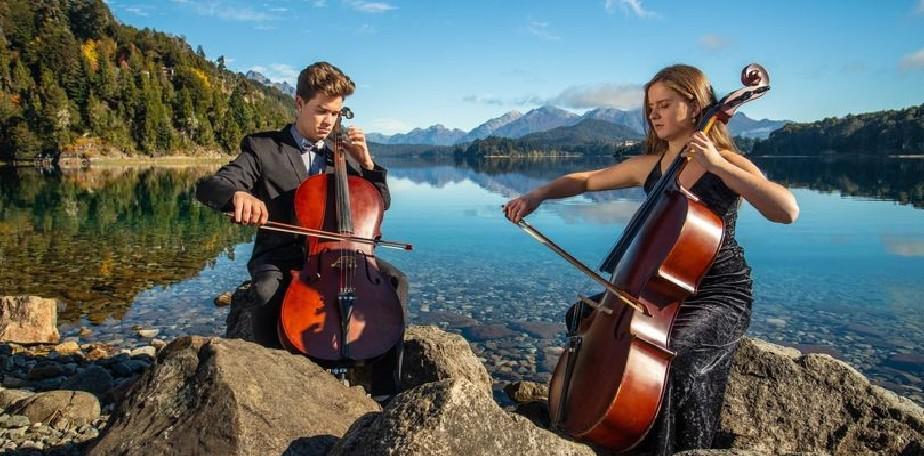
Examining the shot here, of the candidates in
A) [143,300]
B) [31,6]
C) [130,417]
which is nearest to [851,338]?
[130,417]

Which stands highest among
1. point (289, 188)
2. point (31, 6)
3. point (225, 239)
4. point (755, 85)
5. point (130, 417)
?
point (31, 6)

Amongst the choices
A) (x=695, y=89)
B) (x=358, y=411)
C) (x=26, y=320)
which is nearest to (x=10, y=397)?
(x=358, y=411)

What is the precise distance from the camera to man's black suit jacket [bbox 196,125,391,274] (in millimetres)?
4582

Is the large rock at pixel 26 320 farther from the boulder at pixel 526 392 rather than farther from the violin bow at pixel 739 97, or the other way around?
the violin bow at pixel 739 97

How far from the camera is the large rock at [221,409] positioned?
2533 millimetres

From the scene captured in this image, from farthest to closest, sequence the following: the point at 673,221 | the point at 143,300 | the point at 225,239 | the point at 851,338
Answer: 1. the point at 225,239
2. the point at 143,300
3. the point at 851,338
4. the point at 673,221

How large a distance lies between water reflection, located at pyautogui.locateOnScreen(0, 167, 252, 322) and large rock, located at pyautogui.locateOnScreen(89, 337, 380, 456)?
272 inches

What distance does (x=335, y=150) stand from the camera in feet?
15.7

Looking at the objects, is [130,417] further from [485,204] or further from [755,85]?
[485,204]

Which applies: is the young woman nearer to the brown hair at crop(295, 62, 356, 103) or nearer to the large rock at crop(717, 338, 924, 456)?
the large rock at crop(717, 338, 924, 456)

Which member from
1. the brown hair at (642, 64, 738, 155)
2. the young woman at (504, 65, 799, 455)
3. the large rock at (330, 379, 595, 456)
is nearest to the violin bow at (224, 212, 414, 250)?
the young woman at (504, 65, 799, 455)

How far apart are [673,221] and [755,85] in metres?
1.00

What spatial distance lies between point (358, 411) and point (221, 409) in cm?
79

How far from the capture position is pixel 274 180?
488 centimetres
